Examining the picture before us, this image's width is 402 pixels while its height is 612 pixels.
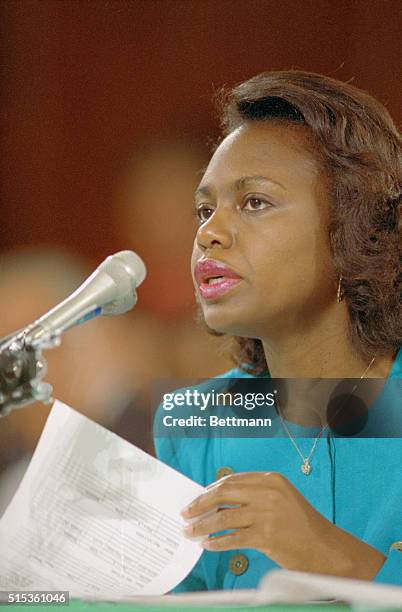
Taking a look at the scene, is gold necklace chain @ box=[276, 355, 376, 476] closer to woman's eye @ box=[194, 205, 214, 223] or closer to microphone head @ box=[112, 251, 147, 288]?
woman's eye @ box=[194, 205, 214, 223]

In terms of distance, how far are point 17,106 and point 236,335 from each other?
1.87ft

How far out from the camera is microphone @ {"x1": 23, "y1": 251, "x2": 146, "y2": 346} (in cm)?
84

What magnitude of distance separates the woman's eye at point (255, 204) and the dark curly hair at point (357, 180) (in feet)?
0.36

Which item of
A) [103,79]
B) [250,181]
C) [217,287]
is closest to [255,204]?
[250,181]

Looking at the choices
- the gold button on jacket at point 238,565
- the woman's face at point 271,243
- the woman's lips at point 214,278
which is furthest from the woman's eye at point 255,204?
the gold button on jacket at point 238,565

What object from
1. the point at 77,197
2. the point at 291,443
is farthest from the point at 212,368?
the point at 77,197

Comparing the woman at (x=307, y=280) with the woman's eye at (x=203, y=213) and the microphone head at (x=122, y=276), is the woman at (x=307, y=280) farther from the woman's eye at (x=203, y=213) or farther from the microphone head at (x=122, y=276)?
the microphone head at (x=122, y=276)

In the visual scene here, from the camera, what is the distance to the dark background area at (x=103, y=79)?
1.44 meters

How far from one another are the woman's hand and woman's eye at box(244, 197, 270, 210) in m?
0.41

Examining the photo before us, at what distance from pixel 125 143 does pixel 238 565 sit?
73 cm

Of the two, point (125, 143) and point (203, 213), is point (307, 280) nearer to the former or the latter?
point (203, 213)

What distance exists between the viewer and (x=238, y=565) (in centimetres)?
128

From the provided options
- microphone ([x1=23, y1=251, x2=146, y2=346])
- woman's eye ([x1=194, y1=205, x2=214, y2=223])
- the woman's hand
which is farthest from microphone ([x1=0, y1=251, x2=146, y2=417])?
woman's eye ([x1=194, y1=205, x2=214, y2=223])

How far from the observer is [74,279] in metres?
1.43
